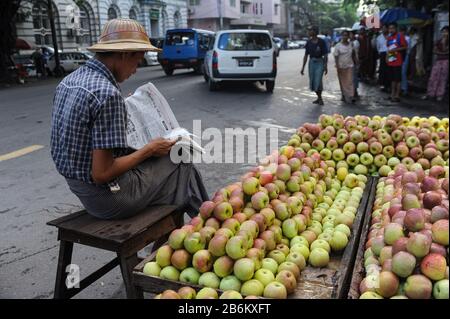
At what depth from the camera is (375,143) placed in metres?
4.04

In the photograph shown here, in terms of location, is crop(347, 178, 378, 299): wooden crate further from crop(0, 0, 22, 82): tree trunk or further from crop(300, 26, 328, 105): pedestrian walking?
crop(0, 0, 22, 82): tree trunk

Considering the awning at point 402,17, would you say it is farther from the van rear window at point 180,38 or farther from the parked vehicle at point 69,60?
the parked vehicle at point 69,60

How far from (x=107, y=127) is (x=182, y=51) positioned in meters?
18.1

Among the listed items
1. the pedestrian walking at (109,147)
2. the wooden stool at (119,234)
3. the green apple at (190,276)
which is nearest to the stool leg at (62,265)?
the wooden stool at (119,234)

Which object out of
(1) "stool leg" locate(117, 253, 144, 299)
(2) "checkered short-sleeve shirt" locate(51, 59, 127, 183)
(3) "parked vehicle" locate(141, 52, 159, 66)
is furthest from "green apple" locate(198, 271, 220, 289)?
(3) "parked vehicle" locate(141, 52, 159, 66)

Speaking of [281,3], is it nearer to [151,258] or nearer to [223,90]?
[223,90]

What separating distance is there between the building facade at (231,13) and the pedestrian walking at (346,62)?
34.7 meters

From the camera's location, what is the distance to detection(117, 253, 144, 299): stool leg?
95.3 inches

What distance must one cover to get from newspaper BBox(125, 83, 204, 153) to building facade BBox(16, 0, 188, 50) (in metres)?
23.8

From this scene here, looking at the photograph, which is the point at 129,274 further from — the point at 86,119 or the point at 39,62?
the point at 39,62

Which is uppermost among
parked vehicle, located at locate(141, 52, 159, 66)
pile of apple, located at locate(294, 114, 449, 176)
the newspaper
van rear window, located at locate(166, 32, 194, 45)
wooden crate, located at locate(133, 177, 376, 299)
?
van rear window, located at locate(166, 32, 194, 45)

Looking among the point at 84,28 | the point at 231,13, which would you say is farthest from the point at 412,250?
the point at 231,13

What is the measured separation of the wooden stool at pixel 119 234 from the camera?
244 centimetres

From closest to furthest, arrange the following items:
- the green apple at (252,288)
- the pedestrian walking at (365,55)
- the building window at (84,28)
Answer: the green apple at (252,288)
the pedestrian walking at (365,55)
the building window at (84,28)
